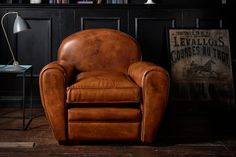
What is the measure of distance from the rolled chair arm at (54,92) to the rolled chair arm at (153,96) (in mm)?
565

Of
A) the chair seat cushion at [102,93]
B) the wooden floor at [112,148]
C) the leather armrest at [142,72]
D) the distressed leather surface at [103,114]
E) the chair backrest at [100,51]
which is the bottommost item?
the wooden floor at [112,148]

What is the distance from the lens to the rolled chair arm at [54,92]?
7.20ft

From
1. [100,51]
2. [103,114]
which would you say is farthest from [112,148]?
[100,51]

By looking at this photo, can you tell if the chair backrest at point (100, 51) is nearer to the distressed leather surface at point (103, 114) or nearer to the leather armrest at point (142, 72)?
the leather armrest at point (142, 72)

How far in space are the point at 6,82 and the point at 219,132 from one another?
2.33 m

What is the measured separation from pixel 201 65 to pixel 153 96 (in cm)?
128

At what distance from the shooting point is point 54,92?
2.20m

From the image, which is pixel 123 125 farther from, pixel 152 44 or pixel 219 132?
pixel 152 44

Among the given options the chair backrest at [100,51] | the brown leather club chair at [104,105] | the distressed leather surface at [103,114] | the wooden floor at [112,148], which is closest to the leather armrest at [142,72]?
the brown leather club chair at [104,105]

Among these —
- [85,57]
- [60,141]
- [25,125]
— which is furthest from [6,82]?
[60,141]

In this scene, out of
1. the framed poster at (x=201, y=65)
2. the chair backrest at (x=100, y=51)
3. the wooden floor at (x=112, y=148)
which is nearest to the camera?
the wooden floor at (x=112, y=148)

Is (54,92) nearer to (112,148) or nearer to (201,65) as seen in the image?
(112,148)

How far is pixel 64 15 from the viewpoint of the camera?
3447mm

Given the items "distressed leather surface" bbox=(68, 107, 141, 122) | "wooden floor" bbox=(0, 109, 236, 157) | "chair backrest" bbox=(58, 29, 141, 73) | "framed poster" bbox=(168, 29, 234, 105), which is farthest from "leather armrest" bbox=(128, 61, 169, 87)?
"framed poster" bbox=(168, 29, 234, 105)
